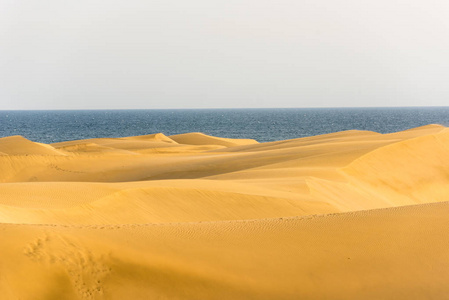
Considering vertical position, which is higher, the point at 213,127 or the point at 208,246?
the point at 208,246

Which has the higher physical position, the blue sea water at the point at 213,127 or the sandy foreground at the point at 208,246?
the sandy foreground at the point at 208,246

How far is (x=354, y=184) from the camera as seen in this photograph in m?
14.9

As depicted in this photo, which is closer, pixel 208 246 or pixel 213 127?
pixel 208 246

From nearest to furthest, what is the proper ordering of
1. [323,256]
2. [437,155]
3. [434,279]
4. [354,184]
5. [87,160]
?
[434,279]
[323,256]
[354,184]
[437,155]
[87,160]

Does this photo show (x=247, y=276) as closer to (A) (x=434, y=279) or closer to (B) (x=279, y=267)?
(B) (x=279, y=267)

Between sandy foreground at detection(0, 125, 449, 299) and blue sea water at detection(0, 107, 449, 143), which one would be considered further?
blue sea water at detection(0, 107, 449, 143)

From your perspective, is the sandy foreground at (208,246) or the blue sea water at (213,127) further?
the blue sea water at (213,127)

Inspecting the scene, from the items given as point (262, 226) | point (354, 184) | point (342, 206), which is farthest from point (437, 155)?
point (262, 226)

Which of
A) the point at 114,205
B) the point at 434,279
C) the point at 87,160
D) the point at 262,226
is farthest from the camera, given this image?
the point at 87,160

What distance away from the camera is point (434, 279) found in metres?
5.32

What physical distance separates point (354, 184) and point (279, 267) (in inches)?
384

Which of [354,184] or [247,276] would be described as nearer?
[247,276]

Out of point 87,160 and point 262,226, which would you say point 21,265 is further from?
point 87,160

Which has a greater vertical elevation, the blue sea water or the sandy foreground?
the sandy foreground
